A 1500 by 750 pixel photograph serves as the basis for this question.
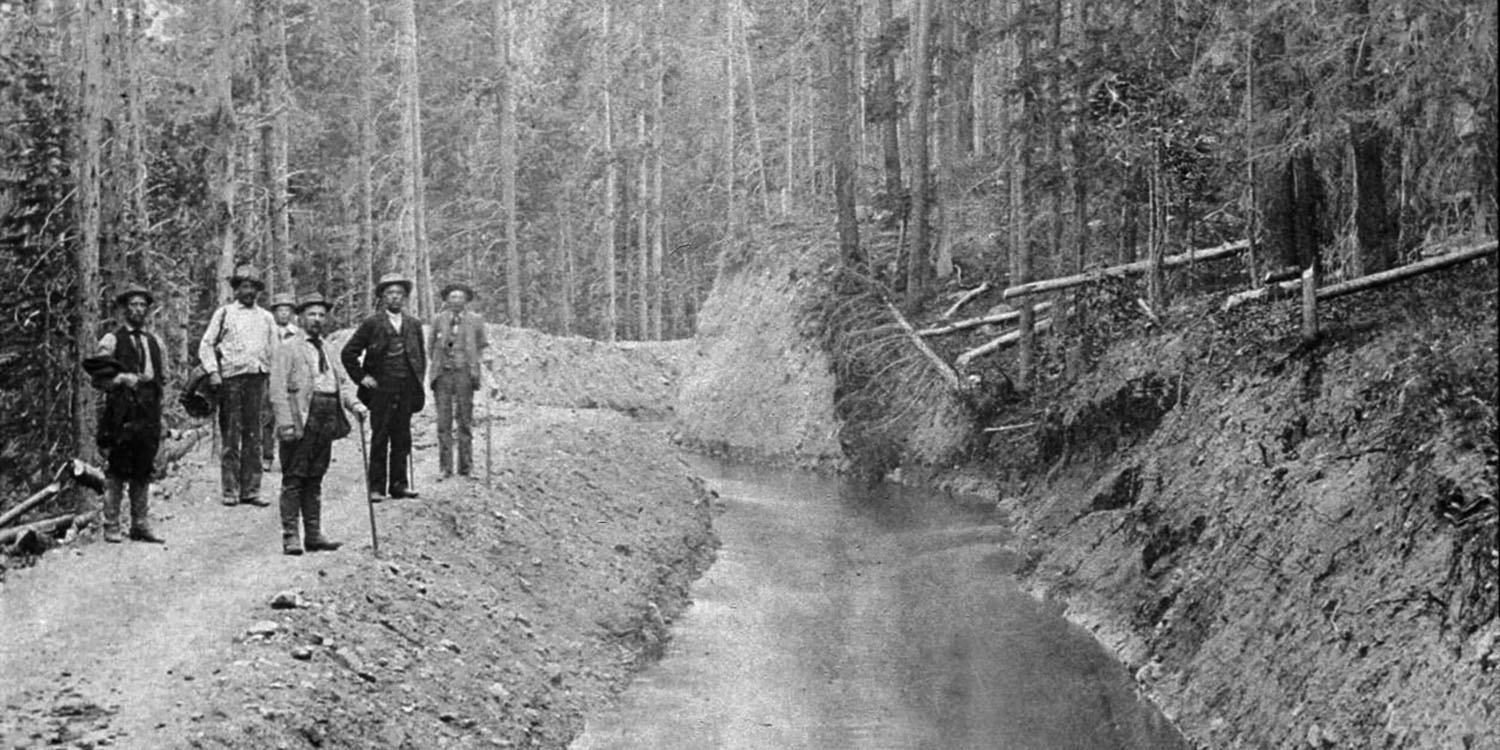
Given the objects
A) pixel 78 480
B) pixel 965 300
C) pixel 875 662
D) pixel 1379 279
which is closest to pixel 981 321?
pixel 965 300

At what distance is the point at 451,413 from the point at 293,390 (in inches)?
180

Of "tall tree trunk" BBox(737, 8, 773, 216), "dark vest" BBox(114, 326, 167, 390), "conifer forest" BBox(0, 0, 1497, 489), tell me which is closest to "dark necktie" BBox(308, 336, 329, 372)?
"dark vest" BBox(114, 326, 167, 390)

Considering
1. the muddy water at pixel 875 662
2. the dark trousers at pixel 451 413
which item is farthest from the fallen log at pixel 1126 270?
the dark trousers at pixel 451 413

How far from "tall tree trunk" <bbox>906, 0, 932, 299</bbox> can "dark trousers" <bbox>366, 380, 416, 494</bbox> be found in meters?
17.4

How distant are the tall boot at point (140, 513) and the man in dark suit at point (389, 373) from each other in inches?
94.3

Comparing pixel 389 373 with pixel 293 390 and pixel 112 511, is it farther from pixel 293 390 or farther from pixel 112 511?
pixel 112 511

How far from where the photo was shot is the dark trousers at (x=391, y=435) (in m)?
15.2

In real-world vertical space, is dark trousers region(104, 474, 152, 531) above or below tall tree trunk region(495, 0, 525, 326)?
below

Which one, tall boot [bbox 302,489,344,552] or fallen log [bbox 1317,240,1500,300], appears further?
tall boot [bbox 302,489,344,552]

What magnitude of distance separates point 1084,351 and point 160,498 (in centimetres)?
1336

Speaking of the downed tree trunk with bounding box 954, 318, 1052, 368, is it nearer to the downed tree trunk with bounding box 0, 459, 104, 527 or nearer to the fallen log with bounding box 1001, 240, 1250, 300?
the fallen log with bounding box 1001, 240, 1250, 300

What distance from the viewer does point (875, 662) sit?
1470cm

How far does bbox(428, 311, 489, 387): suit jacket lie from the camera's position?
16.6m

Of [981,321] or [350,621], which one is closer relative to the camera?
[350,621]
